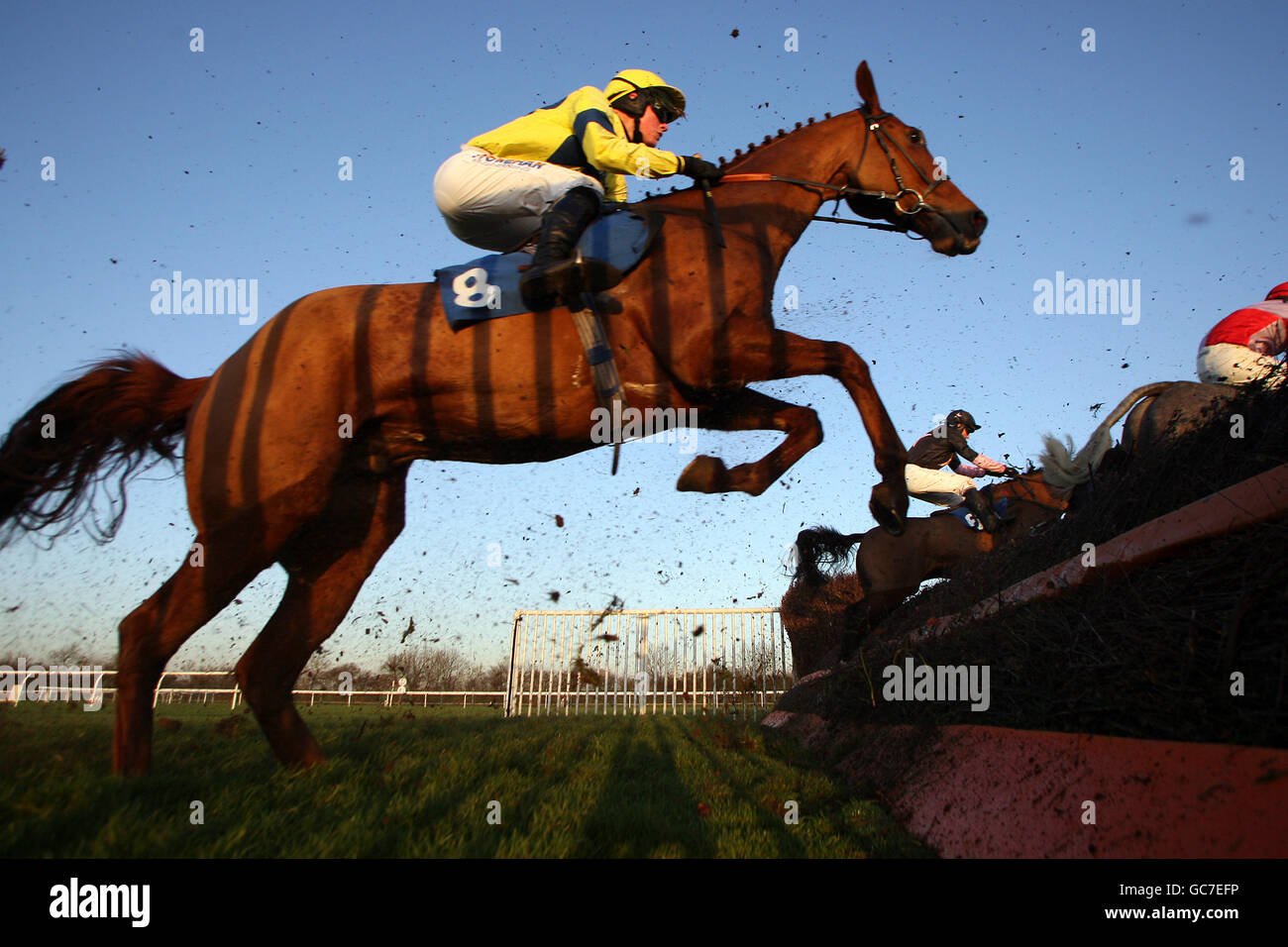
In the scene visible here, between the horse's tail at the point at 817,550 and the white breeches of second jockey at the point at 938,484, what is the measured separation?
1.04 m

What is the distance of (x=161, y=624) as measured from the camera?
330cm

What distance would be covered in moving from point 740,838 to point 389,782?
169 centimetres

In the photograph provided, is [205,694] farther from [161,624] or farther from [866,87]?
[866,87]

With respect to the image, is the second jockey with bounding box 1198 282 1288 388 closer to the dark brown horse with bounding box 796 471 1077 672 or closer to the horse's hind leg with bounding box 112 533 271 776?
the dark brown horse with bounding box 796 471 1077 672

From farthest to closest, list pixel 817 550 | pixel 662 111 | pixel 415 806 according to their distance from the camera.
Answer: pixel 817 550 → pixel 662 111 → pixel 415 806

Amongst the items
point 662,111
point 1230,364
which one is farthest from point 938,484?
point 662,111

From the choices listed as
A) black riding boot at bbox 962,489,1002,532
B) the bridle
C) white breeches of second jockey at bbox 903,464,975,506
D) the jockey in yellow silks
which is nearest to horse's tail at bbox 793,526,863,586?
white breeches of second jockey at bbox 903,464,975,506

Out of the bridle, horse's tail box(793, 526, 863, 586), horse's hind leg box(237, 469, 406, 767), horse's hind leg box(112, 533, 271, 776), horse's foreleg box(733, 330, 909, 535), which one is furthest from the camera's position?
horse's tail box(793, 526, 863, 586)

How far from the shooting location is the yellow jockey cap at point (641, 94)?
3859mm

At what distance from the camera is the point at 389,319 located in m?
3.40

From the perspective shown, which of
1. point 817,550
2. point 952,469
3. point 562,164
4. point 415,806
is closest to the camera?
point 415,806

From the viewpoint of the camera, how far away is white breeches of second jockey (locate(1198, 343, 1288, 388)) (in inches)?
142

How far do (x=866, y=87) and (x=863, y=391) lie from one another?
210cm

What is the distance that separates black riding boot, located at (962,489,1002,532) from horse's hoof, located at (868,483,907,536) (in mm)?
4709
